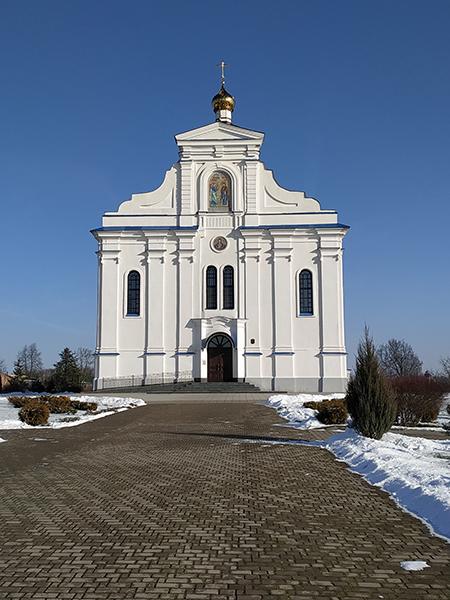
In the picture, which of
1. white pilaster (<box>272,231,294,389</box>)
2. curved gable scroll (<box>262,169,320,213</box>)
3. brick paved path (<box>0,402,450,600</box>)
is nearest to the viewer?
brick paved path (<box>0,402,450,600</box>)

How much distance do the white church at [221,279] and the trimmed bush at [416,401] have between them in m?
16.7

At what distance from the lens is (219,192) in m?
40.8

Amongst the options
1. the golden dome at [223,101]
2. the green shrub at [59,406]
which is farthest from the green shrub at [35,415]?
the golden dome at [223,101]

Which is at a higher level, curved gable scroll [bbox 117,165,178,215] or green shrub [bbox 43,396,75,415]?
curved gable scroll [bbox 117,165,178,215]

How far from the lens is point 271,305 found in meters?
39.1

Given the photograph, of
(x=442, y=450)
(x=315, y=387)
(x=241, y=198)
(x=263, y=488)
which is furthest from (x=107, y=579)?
(x=241, y=198)

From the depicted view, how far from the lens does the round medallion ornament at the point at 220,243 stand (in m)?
40.0

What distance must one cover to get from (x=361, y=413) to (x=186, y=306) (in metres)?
26.5

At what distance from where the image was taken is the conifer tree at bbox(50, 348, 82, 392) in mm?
40094

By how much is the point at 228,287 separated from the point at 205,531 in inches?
1326

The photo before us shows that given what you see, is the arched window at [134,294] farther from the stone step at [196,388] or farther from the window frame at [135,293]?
the stone step at [196,388]

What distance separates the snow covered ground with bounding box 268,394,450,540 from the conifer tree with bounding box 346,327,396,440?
1.11 feet

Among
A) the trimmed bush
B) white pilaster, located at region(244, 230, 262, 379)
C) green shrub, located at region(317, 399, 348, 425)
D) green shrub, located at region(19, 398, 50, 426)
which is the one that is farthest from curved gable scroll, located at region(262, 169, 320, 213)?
green shrub, located at region(19, 398, 50, 426)

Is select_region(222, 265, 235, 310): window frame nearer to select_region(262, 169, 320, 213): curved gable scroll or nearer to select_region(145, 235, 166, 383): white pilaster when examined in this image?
select_region(145, 235, 166, 383): white pilaster
